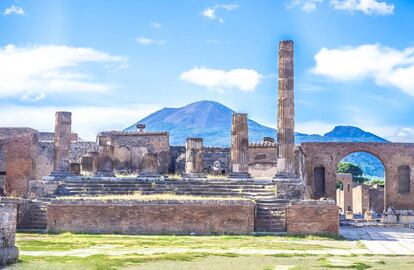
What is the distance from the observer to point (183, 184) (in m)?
28.6

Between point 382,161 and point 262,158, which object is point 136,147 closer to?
point 262,158

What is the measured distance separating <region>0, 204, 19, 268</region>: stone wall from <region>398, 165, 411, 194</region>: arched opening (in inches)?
1295

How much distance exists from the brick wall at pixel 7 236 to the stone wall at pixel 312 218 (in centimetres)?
1106

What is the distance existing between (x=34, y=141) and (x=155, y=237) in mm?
20458

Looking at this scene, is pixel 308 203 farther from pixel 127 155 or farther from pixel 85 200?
pixel 127 155

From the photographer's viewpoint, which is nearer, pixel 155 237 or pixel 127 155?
pixel 155 237

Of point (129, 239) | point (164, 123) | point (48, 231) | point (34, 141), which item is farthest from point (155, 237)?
point (164, 123)

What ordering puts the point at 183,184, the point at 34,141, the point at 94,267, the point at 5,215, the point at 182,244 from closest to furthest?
the point at 94,267 < the point at 5,215 < the point at 182,244 < the point at 183,184 < the point at 34,141

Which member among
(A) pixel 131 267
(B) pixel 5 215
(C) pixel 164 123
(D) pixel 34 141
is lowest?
(A) pixel 131 267

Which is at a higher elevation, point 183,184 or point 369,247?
point 183,184

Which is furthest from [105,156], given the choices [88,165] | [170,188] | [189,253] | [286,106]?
[189,253]

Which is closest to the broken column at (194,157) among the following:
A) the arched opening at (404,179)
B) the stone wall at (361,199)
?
the arched opening at (404,179)

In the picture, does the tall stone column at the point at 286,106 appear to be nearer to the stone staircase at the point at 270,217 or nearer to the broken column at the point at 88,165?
the stone staircase at the point at 270,217

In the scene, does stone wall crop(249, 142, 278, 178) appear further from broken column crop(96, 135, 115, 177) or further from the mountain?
the mountain
